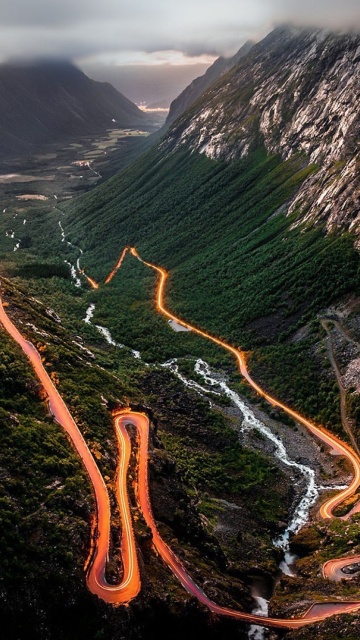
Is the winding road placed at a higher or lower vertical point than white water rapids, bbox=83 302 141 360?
lower

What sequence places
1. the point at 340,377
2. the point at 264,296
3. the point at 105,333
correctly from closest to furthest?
the point at 340,377, the point at 264,296, the point at 105,333

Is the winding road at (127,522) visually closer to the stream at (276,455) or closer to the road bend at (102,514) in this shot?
the road bend at (102,514)

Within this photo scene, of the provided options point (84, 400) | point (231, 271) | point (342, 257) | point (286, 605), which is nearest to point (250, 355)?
point (342, 257)

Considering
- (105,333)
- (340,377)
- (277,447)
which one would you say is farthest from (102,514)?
(105,333)

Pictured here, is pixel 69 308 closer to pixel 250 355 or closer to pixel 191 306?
pixel 191 306

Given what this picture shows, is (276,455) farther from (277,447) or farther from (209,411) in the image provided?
(209,411)

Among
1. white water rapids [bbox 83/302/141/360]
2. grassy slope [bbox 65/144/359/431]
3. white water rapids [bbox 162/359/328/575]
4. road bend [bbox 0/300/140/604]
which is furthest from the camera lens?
white water rapids [bbox 83/302/141/360]

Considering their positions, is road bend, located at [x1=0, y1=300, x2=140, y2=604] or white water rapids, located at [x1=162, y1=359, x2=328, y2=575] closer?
road bend, located at [x1=0, y1=300, x2=140, y2=604]

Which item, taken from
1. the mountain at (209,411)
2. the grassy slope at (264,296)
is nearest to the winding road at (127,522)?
the mountain at (209,411)

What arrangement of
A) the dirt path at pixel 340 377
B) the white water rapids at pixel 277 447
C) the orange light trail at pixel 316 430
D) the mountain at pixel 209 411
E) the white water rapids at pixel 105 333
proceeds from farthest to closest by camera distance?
the white water rapids at pixel 105 333 < the dirt path at pixel 340 377 < the orange light trail at pixel 316 430 < the white water rapids at pixel 277 447 < the mountain at pixel 209 411

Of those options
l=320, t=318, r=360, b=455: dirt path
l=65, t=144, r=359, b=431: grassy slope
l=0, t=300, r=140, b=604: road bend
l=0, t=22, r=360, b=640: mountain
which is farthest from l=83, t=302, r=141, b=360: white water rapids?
l=0, t=300, r=140, b=604: road bend

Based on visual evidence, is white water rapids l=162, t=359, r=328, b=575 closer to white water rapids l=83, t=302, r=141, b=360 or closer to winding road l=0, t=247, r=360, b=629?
winding road l=0, t=247, r=360, b=629
